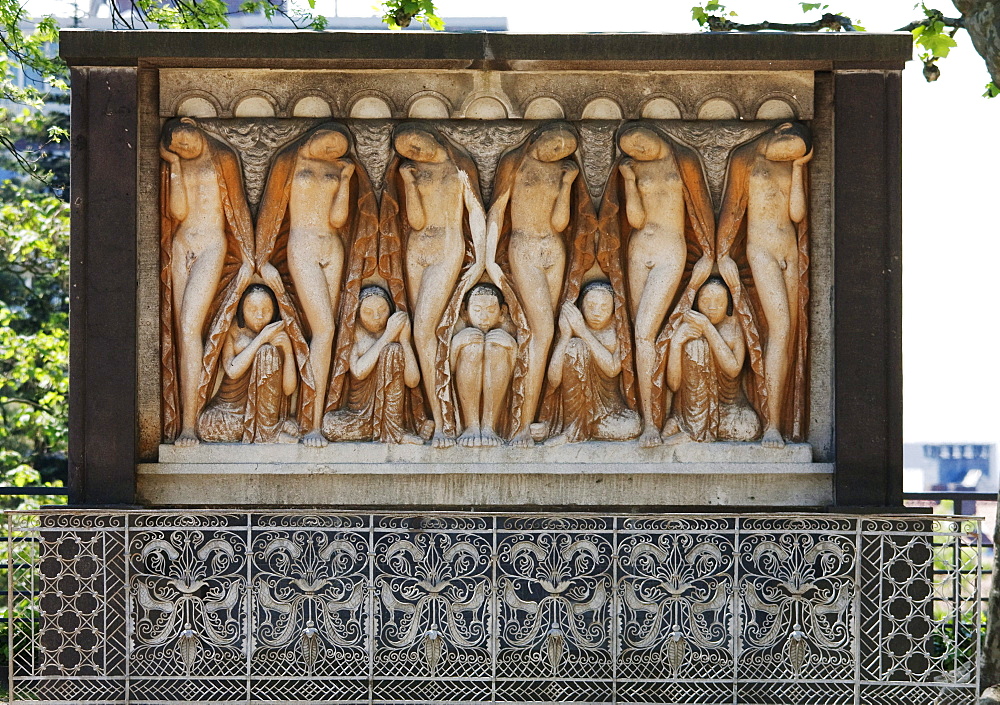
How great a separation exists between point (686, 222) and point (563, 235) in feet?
2.52

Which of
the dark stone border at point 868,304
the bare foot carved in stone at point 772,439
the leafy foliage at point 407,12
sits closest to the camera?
the dark stone border at point 868,304

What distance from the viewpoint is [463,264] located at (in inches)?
333

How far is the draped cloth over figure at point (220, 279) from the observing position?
839 centimetres

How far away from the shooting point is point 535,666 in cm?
793

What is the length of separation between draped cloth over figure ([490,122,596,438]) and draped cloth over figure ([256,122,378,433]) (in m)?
0.80

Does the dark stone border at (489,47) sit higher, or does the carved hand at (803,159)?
the dark stone border at (489,47)

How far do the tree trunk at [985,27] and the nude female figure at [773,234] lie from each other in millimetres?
1224

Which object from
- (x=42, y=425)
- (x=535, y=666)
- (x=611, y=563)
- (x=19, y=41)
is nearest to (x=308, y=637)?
(x=535, y=666)

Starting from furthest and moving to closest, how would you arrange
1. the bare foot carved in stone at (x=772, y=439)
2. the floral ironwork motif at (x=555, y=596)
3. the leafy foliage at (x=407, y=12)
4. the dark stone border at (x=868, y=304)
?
the leafy foliage at (x=407, y=12)
the bare foot carved in stone at (x=772, y=439)
the dark stone border at (x=868, y=304)
the floral ironwork motif at (x=555, y=596)

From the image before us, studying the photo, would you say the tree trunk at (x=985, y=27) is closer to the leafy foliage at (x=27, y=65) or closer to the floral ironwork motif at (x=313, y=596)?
the floral ironwork motif at (x=313, y=596)

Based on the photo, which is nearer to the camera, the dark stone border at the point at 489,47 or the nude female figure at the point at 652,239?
the dark stone border at the point at 489,47

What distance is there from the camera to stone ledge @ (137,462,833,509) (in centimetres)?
838

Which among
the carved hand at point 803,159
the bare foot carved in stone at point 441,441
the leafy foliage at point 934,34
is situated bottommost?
the bare foot carved in stone at point 441,441

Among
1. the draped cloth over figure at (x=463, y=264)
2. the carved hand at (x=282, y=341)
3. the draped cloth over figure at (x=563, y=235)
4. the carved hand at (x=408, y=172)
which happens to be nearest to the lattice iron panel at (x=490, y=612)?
the draped cloth over figure at (x=463, y=264)
